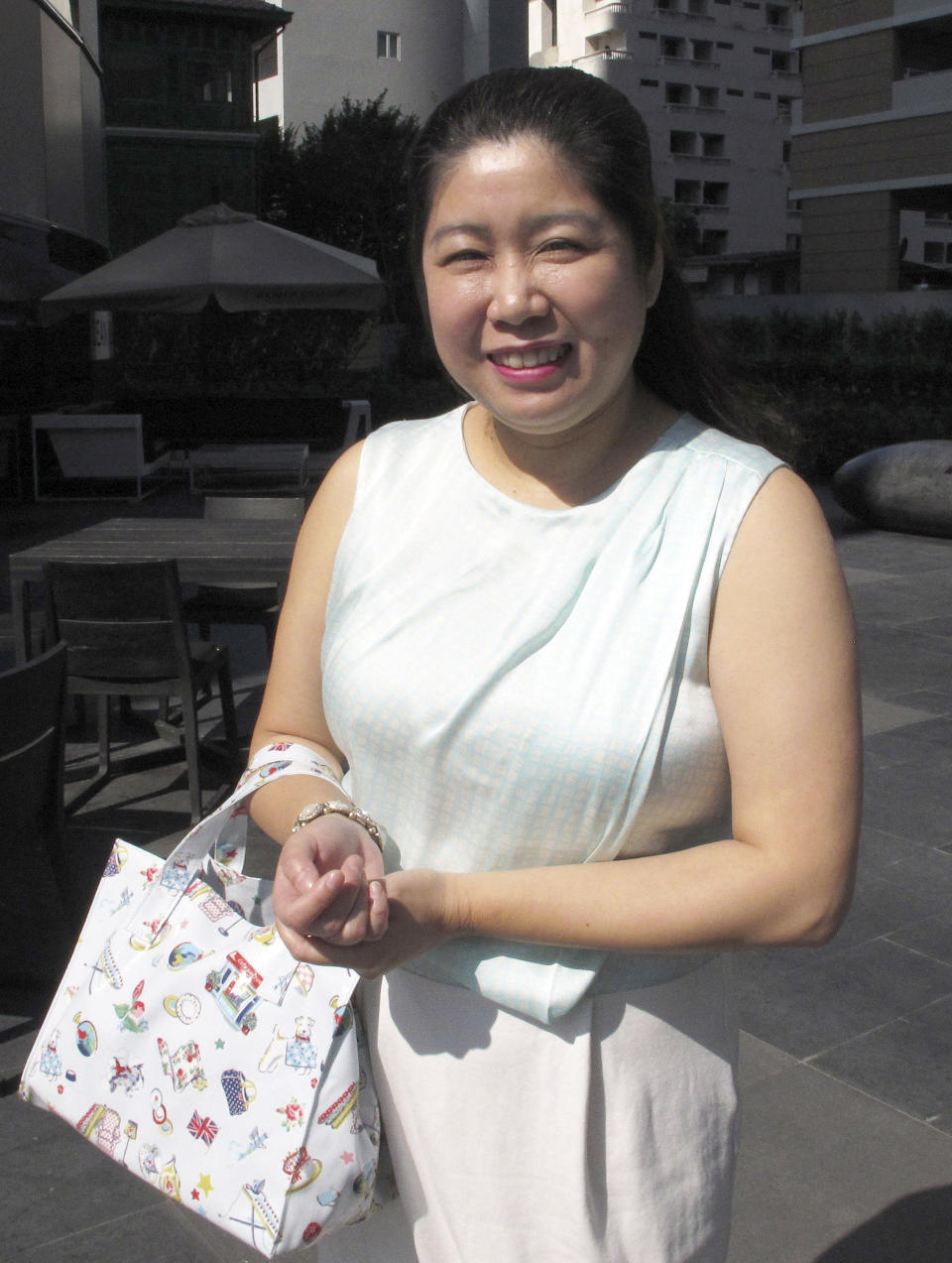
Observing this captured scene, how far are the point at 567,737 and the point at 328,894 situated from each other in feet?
0.86

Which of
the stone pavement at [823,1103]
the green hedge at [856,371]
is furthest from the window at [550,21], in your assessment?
the stone pavement at [823,1103]

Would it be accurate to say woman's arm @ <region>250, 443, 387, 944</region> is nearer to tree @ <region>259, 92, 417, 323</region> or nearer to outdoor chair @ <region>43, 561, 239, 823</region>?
outdoor chair @ <region>43, 561, 239, 823</region>

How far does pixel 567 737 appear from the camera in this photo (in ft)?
4.01

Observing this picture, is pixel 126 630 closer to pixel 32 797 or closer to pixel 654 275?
pixel 32 797

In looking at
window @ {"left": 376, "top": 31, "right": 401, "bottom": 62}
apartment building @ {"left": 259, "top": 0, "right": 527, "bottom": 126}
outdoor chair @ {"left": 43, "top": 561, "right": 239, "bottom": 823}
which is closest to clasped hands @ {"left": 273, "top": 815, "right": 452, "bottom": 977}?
outdoor chair @ {"left": 43, "top": 561, "right": 239, "bottom": 823}

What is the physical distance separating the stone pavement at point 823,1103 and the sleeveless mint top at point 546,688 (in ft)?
1.37

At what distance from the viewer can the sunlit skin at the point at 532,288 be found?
1.27 meters

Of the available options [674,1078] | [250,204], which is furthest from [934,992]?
[250,204]

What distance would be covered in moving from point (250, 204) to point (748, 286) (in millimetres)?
42001

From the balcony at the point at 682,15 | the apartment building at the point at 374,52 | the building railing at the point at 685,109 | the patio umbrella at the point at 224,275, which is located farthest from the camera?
the building railing at the point at 685,109

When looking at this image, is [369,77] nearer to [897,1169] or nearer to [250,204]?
[250,204]

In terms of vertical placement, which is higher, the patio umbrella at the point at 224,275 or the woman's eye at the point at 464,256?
the patio umbrella at the point at 224,275

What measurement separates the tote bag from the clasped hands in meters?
0.13

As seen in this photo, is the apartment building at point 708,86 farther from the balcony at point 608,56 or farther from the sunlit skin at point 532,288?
the sunlit skin at point 532,288
